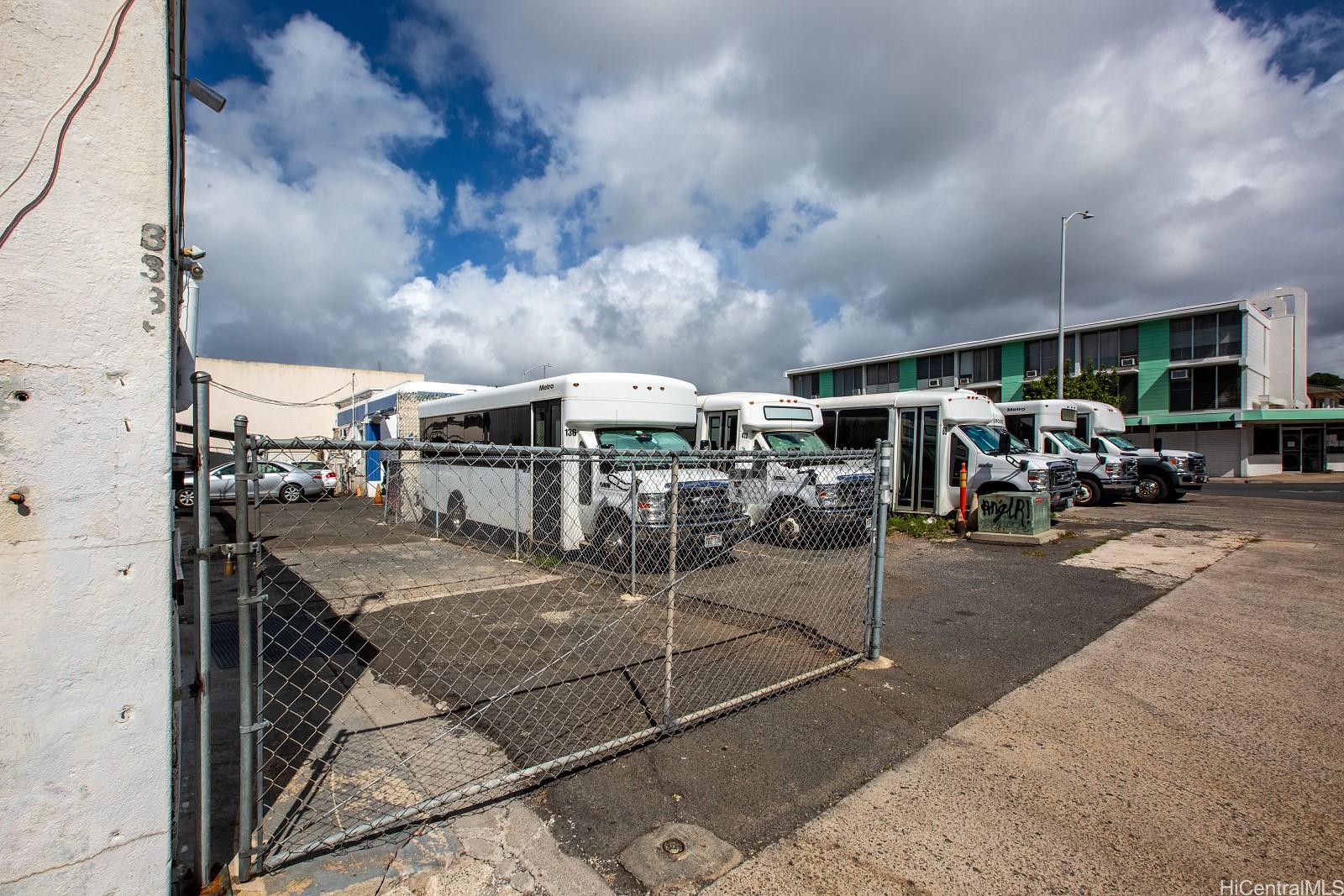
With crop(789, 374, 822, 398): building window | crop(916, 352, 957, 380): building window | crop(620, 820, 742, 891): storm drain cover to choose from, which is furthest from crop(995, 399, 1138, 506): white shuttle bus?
crop(789, 374, 822, 398): building window

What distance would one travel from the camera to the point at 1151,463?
736 inches

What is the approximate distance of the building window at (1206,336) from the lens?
33406mm

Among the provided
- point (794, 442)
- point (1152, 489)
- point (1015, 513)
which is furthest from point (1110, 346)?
point (794, 442)

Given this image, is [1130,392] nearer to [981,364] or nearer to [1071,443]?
[981,364]

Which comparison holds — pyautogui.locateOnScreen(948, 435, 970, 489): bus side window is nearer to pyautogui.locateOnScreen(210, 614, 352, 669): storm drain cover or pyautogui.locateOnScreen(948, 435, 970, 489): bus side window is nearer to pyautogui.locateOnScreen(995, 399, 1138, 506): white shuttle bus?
pyautogui.locateOnScreen(995, 399, 1138, 506): white shuttle bus

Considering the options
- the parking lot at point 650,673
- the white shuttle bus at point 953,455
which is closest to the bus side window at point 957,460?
the white shuttle bus at point 953,455

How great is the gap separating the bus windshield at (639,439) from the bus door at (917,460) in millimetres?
6532

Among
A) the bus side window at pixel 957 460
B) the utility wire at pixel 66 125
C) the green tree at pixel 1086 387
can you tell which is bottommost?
the bus side window at pixel 957 460

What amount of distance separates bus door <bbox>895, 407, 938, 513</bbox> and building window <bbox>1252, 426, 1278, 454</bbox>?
3245 cm

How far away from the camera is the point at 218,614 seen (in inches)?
284

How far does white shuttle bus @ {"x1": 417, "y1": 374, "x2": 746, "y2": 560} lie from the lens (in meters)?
7.43

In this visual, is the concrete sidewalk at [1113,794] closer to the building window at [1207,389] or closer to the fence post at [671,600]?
the fence post at [671,600]

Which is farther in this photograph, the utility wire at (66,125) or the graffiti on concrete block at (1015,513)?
the graffiti on concrete block at (1015,513)

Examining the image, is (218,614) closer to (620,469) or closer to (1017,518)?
(620,469)
